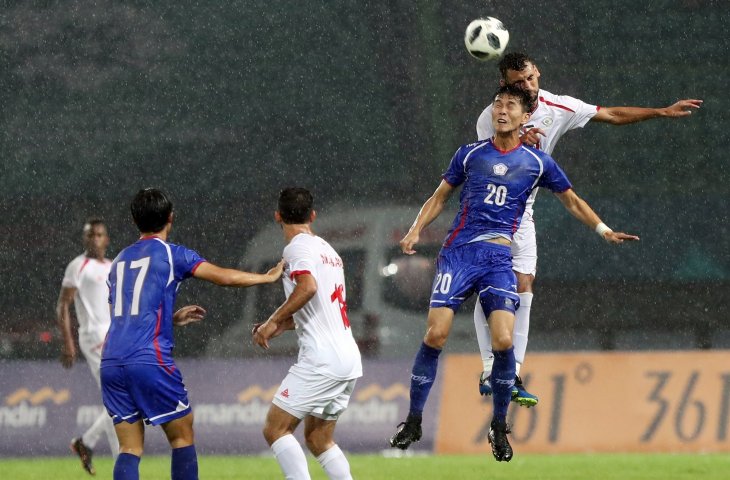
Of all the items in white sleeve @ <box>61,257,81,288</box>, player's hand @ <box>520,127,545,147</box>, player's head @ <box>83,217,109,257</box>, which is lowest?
white sleeve @ <box>61,257,81,288</box>

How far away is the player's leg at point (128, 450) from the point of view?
7.23 metres

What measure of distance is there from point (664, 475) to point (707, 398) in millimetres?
1937

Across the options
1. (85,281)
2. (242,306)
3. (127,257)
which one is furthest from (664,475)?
(242,306)

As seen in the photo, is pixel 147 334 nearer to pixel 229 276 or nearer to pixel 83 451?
pixel 229 276

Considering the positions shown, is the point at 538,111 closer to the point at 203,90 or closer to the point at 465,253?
the point at 465,253

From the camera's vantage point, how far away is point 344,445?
529 inches

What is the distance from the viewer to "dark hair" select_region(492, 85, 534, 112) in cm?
819

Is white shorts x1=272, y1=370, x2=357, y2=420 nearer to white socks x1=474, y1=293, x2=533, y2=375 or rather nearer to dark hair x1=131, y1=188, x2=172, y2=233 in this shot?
dark hair x1=131, y1=188, x2=172, y2=233

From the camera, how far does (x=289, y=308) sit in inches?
297

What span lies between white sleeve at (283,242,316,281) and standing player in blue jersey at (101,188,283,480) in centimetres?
29

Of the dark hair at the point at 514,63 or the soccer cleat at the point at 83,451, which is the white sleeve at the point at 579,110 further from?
Result: the soccer cleat at the point at 83,451

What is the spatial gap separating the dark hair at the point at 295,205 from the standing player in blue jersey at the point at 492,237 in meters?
0.73

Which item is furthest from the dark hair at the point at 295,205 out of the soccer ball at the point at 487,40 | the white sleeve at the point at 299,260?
the soccer ball at the point at 487,40

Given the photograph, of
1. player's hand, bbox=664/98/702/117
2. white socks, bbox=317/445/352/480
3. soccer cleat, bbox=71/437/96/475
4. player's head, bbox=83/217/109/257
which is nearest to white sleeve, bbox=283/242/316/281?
white socks, bbox=317/445/352/480
